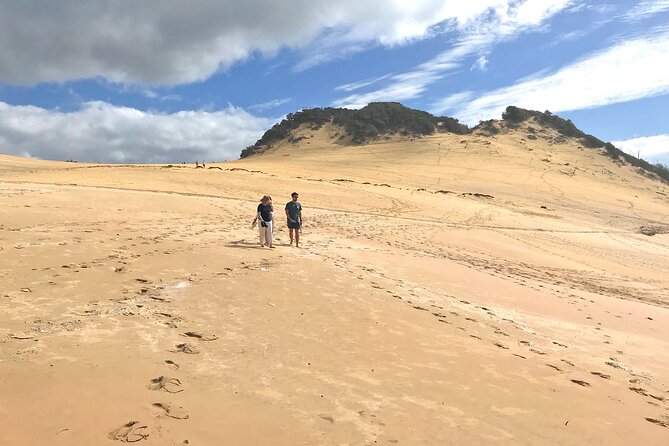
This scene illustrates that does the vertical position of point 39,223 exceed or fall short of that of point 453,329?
it exceeds it

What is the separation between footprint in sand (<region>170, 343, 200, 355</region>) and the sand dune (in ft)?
0.08

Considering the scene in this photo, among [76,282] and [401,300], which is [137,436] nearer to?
[76,282]

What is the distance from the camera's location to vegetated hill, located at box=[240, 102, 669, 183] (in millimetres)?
56744

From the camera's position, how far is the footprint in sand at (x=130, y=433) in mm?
2967

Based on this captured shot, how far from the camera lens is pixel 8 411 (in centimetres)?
310

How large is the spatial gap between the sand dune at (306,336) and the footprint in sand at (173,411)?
0.01m

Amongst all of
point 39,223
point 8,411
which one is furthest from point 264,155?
point 8,411

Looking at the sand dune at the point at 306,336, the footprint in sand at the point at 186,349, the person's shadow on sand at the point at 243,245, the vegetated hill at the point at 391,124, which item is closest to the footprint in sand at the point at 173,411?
the sand dune at the point at 306,336

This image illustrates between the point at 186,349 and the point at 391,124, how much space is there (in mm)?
56935

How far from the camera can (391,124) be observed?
59.2m

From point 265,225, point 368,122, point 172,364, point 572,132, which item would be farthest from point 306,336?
point 572,132

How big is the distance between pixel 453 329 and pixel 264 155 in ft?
173

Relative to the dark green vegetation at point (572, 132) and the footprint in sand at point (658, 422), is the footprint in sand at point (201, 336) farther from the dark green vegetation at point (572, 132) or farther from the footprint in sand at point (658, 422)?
the dark green vegetation at point (572, 132)

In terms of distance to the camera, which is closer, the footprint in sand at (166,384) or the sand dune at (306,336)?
the sand dune at (306,336)
